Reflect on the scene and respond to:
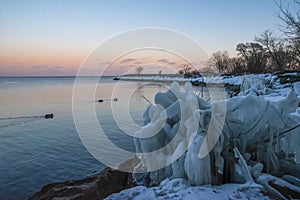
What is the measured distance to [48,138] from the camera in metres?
10.4

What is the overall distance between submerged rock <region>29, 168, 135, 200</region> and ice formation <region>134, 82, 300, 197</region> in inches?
29.0

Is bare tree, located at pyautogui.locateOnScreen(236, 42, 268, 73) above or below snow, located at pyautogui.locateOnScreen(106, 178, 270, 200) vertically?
above

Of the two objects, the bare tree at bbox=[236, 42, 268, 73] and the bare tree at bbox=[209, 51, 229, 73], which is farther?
the bare tree at bbox=[209, 51, 229, 73]

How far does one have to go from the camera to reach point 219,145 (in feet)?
13.7

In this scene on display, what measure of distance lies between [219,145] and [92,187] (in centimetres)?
265

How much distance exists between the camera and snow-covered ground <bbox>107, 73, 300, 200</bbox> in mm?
3814

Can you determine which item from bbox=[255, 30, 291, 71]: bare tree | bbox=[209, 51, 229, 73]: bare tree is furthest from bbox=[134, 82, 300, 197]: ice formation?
bbox=[209, 51, 229, 73]: bare tree

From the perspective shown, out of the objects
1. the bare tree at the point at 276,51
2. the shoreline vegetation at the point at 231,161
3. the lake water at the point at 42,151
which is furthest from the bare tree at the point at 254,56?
the shoreline vegetation at the point at 231,161

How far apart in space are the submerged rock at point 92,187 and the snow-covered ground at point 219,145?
0.57m

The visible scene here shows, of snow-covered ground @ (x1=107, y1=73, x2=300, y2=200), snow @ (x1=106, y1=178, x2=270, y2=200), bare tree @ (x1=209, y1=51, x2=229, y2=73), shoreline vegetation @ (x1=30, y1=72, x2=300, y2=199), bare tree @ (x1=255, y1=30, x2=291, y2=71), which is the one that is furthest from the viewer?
bare tree @ (x1=209, y1=51, x2=229, y2=73)

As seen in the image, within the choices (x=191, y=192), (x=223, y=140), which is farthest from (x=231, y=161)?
(x=191, y=192)

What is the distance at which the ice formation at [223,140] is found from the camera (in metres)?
4.06

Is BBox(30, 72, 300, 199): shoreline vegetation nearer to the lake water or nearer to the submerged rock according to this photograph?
the submerged rock

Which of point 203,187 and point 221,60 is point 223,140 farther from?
point 221,60
